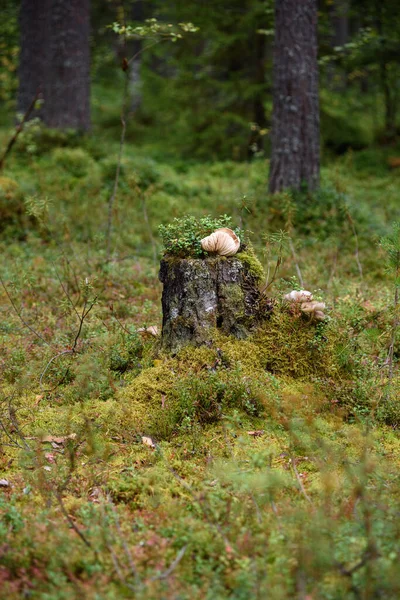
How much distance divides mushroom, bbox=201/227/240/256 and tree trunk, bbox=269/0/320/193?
5480 mm

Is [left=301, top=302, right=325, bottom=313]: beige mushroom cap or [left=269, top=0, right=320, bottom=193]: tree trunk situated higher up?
[left=269, top=0, right=320, bottom=193]: tree trunk

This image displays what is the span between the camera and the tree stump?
16.1ft

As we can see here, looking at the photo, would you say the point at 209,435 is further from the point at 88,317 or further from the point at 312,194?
the point at 312,194

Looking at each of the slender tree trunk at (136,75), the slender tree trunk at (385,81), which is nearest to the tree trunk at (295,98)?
the slender tree trunk at (385,81)

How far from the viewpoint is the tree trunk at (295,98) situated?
9828 millimetres

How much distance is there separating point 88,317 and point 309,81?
20.0 feet

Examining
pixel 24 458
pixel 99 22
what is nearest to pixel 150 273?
pixel 24 458

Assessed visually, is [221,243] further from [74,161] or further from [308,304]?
[74,161]

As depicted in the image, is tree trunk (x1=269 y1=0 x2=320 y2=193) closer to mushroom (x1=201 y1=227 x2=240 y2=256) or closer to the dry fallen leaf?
mushroom (x1=201 y1=227 x2=240 y2=256)

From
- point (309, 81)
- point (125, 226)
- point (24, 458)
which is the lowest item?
point (125, 226)

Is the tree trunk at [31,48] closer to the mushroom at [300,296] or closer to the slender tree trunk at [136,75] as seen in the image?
the slender tree trunk at [136,75]

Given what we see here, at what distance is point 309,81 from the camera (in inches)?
394

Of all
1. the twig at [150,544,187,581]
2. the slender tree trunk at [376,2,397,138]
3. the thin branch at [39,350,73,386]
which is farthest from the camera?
the slender tree trunk at [376,2,397,138]

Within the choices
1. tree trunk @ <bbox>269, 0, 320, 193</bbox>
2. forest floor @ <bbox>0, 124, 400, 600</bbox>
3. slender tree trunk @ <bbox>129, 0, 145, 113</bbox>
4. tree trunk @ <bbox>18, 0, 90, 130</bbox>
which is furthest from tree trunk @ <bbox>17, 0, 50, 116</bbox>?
forest floor @ <bbox>0, 124, 400, 600</bbox>
